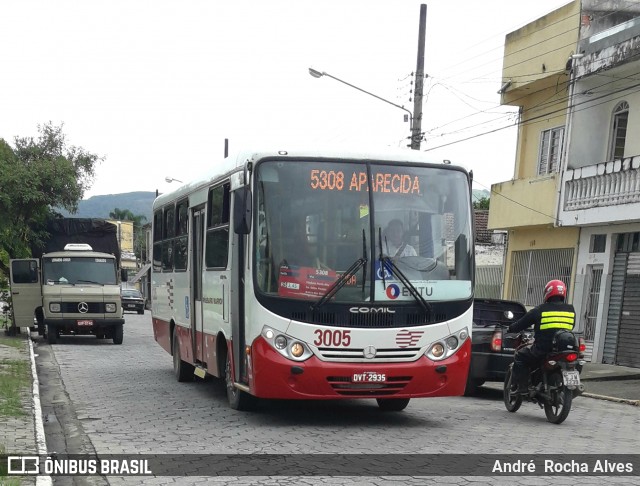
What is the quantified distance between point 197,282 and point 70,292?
12.3m

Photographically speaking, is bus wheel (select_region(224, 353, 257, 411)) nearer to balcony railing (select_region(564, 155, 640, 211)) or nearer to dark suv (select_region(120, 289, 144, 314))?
balcony railing (select_region(564, 155, 640, 211))

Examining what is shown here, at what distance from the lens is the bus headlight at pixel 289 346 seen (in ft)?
32.1

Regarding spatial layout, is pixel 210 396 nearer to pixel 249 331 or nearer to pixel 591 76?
pixel 249 331

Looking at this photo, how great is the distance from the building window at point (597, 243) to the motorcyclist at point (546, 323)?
474 inches

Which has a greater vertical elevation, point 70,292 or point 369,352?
point 369,352

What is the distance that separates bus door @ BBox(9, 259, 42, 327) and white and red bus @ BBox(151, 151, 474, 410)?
15.3 meters

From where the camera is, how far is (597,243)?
23047 millimetres

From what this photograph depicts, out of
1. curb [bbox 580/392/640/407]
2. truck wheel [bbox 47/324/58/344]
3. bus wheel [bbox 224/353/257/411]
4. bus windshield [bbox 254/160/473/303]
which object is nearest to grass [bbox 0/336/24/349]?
truck wheel [bbox 47/324/58/344]

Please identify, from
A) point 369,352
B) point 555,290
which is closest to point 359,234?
point 369,352

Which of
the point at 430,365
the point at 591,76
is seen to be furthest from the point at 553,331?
the point at 591,76

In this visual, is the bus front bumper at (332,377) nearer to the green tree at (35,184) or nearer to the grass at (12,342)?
the grass at (12,342)

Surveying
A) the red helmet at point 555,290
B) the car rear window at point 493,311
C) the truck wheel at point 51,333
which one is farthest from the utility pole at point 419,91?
the red helmet at point 555,290

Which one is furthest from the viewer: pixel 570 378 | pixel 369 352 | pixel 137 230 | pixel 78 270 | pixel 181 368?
pixel 137 230

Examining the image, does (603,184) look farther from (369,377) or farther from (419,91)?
(369,377)
